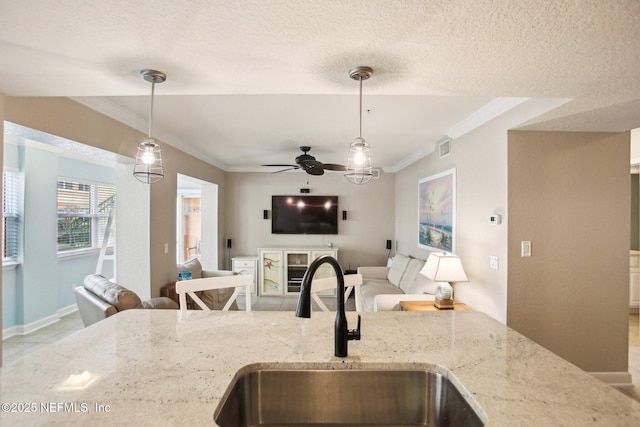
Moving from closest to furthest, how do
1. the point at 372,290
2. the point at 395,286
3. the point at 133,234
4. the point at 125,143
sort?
the point at 125,143 → the point at 133,234 → the point at 372,290 → the point at 395,286

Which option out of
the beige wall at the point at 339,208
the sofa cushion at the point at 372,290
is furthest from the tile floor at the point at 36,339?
the sofa cushion at the point at 372,290

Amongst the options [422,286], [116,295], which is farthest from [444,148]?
[116,295]

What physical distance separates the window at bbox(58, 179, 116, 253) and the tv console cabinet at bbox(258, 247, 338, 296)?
8.79 ft

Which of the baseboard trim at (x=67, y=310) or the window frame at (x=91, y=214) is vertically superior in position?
the window frame at (x=91, y=214)

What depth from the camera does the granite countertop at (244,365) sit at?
0.73 metres

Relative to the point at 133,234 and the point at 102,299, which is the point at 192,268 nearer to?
the point at 133,234

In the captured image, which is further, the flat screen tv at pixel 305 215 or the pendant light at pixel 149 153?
the flat screen tv at pixel 305 215

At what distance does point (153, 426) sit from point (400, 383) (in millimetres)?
741

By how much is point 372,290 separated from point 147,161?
10.3 feet

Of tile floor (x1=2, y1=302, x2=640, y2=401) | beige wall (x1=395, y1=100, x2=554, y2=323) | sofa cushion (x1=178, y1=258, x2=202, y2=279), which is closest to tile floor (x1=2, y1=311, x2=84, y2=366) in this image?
tile floor (x1=2, y1=302, x2=640, y2=401)

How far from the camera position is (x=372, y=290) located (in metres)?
3.91

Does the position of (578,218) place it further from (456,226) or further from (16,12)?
(16,12)

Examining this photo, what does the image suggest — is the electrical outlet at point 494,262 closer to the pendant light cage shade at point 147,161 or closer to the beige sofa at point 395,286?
the beige sofa at point 395,286

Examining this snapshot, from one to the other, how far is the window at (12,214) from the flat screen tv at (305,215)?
3.53m
